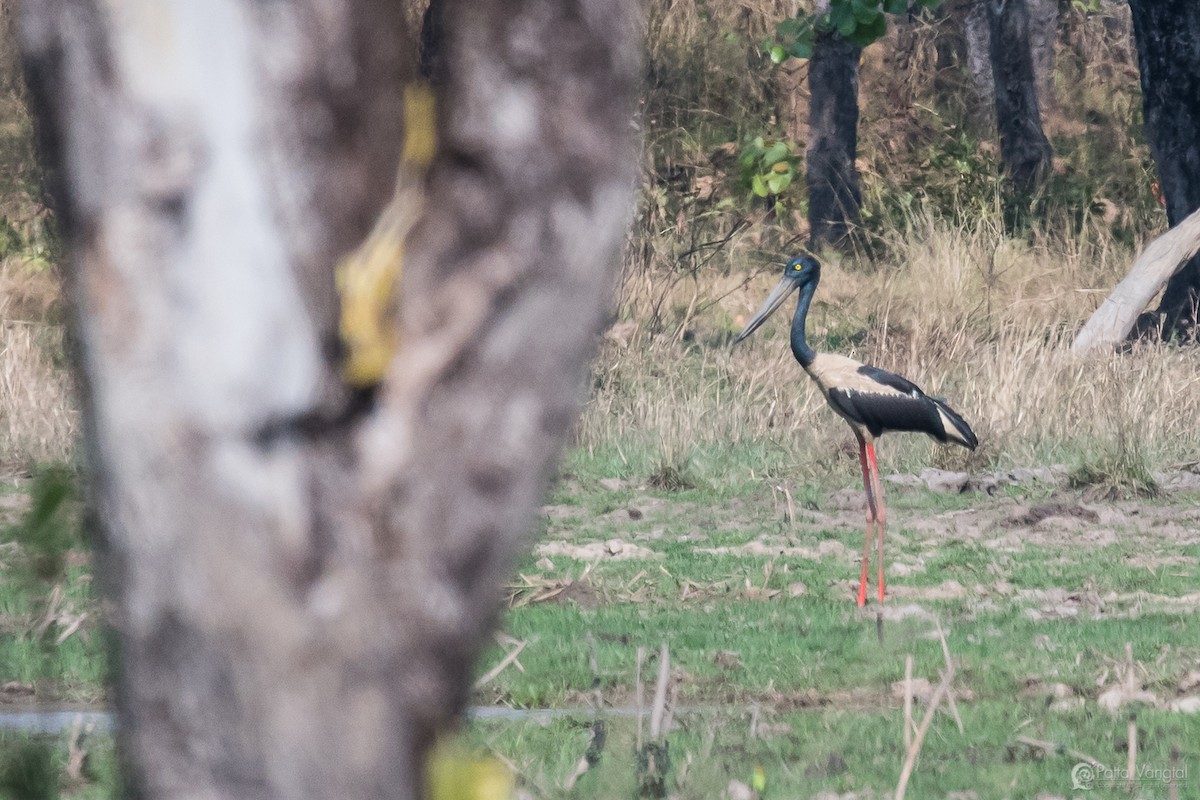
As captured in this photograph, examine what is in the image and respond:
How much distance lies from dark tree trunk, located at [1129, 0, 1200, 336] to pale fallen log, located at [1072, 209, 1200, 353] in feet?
2.22

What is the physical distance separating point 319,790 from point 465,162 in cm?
46

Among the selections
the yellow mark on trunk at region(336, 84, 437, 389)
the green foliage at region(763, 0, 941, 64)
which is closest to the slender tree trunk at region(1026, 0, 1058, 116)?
the green foliage at region(763, 0, 941, 64)

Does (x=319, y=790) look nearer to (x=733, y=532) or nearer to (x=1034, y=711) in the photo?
(x=1034, y=711)

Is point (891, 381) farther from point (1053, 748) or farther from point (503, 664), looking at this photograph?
point (503, 664)

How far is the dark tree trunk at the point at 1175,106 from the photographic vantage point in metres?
14.5

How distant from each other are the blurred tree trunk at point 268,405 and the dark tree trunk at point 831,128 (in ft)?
63.8

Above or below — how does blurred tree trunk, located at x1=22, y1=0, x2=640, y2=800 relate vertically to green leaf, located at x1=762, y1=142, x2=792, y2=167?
above

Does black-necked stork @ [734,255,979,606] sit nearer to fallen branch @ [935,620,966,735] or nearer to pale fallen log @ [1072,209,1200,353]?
fallen branch @ [935,620,966,735]

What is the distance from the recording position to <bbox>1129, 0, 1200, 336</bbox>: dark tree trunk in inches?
571

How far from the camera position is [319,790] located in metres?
1.39

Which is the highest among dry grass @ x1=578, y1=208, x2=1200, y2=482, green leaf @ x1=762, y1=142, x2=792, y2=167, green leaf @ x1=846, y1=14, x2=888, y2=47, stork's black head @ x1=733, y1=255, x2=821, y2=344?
green leaf @ x1=846, y1=14, x2=888, y2=47

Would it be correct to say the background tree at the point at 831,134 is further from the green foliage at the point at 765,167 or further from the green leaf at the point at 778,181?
the green leaf at the point at 778,181

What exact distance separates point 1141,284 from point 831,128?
7729mm

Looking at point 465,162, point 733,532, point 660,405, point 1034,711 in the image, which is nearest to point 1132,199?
point 660,405
